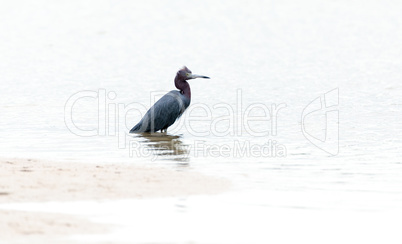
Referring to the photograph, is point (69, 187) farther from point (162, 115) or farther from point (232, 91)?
point (232, 91)

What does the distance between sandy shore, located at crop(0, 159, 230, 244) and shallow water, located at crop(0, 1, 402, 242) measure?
1.82 feet

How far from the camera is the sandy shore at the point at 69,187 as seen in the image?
634 centimetres

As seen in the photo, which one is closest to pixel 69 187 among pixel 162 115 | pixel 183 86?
pixel 162 115

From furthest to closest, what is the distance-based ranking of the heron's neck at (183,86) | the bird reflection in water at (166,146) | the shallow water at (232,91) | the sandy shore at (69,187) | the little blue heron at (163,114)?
the heron's neck at (183,86) → the little blue heron at (163,114) → the bird reflection in water at (166,146) → the shallow water at (232,91) → the sandy shore at (69,187)

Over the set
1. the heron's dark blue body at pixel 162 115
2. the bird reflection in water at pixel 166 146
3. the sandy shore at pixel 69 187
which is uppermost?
the heron's dark blue body at pixel 162 115

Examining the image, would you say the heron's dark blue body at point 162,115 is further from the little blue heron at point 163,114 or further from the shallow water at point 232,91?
the shallow water at point 232,91

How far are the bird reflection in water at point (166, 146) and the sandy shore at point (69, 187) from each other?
4.14 ft

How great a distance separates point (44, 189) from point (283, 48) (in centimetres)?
2348

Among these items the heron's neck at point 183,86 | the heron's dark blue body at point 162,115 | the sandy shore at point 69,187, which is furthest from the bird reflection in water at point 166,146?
the sandy shore at point 69,187

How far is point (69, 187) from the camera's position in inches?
314

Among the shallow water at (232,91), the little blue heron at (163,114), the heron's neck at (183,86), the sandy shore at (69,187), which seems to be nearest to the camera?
the sandy shore at (69,187)

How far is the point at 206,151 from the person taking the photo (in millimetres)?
11406

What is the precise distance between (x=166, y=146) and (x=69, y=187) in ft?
14.0

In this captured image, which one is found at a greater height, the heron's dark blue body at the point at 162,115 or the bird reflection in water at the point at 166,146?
the heron's dark blue body at the point at 162,115
